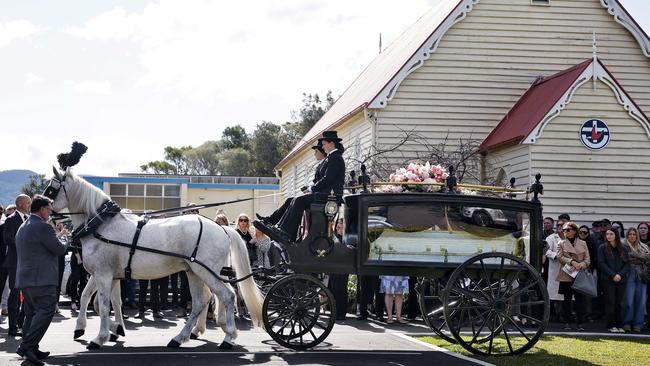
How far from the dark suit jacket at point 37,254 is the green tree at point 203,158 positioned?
99.8 meters

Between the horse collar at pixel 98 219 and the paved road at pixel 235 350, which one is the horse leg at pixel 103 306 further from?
the horse collar at pixel 98 219

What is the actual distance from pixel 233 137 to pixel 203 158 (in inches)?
189

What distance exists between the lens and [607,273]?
17.5 meters

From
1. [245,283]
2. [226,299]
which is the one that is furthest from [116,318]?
[245,283]

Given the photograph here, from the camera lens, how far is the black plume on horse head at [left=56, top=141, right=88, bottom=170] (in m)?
13.1

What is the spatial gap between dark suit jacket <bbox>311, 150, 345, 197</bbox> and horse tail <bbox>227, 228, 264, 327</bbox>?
5.15ft

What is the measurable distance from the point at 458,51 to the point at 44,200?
57.5ft

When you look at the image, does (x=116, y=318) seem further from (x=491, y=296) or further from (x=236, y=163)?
(x=236, y=163)

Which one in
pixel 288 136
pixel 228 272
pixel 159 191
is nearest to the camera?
pixel 228 272

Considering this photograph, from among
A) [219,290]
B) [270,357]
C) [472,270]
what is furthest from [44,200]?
[472,270]

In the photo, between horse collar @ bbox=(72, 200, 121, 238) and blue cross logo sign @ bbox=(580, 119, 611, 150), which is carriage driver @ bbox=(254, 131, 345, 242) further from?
blue cross logo sign @ bbox=(580, 119, 611, 150)

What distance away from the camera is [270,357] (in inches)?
470

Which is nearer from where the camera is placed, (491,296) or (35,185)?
(491,296)

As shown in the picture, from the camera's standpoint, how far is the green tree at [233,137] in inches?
4486
